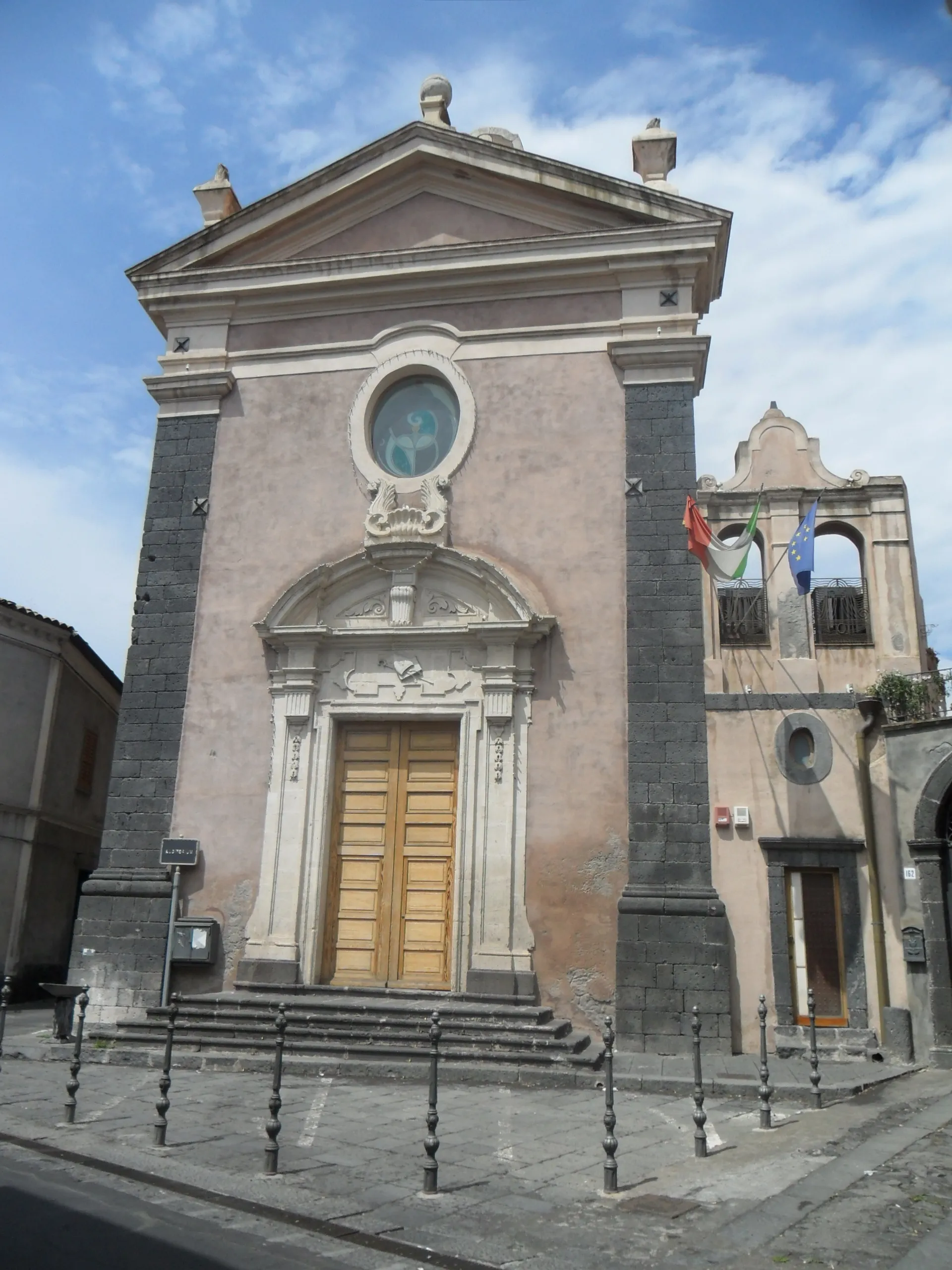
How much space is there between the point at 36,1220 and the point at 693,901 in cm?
729

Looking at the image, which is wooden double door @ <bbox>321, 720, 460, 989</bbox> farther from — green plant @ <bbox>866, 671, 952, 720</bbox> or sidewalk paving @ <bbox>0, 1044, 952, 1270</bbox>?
green plant @ <bbox>866, 671, 952, 720</bbox>

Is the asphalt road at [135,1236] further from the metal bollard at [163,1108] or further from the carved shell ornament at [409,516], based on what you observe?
the carved shell ornament at [409,516]

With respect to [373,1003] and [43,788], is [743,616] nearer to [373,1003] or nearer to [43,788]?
[373,1003]

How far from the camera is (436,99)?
49.3 ft

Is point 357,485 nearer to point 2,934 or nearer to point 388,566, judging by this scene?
point 388,566

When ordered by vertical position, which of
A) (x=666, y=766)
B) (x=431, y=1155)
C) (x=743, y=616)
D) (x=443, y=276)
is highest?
(x=443, y=276)

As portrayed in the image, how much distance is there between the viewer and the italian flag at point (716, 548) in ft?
39.6

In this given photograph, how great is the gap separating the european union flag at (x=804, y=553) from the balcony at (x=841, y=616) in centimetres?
107

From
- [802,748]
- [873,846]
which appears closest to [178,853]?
[802,748]

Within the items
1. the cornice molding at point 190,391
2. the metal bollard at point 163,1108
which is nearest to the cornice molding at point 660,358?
the cornice molding at point 190,391

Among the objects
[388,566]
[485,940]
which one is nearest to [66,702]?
[388,566]

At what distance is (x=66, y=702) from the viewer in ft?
61.3

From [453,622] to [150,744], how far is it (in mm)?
3911

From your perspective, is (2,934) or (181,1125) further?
(2,934)
